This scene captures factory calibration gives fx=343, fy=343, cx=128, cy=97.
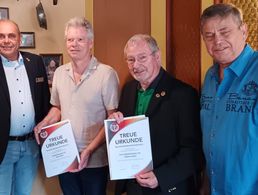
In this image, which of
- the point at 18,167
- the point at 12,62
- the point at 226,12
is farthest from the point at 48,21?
the point at 226,12

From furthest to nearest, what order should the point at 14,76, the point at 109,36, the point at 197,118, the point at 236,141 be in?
the point at 109,36 → the point at 14,76 → the point at 197,118 → the point at 236,141

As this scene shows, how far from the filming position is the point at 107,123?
165cm

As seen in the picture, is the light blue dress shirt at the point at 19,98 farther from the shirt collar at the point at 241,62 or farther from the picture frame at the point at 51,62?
the shirt collar at the point at 241,62

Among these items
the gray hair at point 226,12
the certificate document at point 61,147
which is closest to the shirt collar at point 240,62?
the gray hair at point 226,12

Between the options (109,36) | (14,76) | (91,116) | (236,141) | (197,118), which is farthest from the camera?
(109,36)

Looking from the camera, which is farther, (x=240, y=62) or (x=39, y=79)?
(x=39, y=79)

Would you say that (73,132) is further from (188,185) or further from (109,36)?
(109,36)

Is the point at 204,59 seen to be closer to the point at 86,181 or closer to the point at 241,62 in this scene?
the point at 241,62

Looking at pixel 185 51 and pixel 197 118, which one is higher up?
pixel 185 51

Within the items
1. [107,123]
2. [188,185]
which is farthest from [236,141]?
[107,123]

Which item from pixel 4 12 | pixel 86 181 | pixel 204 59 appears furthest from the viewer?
pixel 4 12

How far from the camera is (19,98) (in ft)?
7.36

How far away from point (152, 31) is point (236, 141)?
1.17 m

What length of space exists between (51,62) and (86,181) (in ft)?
3.60
